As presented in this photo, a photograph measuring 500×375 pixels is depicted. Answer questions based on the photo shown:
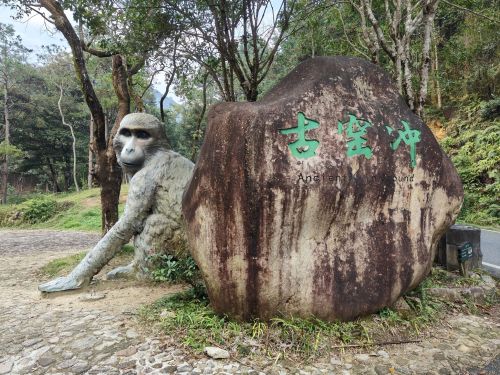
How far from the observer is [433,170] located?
4145 mm

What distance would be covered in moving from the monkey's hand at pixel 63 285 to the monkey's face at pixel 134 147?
5.42 ft

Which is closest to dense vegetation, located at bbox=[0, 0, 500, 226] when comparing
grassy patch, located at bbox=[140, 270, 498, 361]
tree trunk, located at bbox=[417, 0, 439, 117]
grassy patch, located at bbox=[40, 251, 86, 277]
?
tree trunk, located at bbox=[417, 0, 439, 117]

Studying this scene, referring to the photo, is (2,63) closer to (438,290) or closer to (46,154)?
(46,154)

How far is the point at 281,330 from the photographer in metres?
3.42

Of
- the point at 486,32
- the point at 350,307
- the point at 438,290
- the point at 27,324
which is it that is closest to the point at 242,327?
the point at 350,307

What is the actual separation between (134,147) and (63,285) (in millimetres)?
2065

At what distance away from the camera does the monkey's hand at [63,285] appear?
462 cm

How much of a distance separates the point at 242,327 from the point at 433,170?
9.20 ft

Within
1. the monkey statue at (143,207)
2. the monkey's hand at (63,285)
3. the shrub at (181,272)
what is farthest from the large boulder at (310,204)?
the monkey's hand at (63,285)

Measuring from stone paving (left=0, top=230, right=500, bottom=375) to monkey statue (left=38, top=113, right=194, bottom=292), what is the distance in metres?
0.44

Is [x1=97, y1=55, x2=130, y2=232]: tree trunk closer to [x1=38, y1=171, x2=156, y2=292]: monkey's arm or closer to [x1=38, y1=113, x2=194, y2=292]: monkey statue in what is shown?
[x1=38, y1=113, x2=194, y2=292]: monkey statue

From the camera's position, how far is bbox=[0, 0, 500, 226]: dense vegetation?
6.66m

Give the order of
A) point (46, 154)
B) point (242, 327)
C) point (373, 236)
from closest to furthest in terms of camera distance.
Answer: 1. point (242, 327)
2. point (373, 236)
3. point (46, 154)

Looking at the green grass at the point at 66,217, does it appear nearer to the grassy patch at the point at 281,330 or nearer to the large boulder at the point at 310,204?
the grassy patch at the point at 281,330
